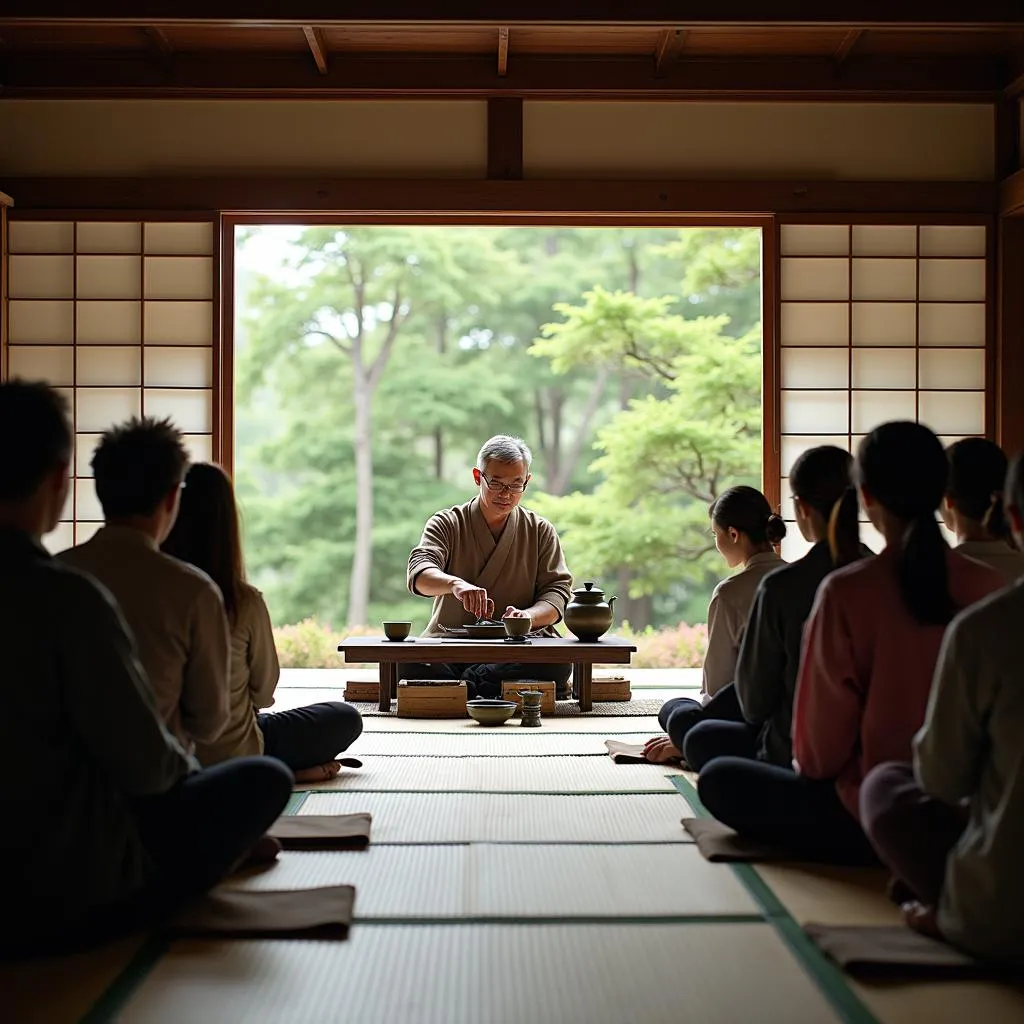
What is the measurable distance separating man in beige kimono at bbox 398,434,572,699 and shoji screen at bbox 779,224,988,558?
4.82 feet

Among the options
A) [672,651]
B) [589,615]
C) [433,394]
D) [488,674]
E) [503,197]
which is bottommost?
[672,651]

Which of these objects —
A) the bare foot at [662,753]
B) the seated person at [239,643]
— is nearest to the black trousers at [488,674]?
the bare foot at [662,753]

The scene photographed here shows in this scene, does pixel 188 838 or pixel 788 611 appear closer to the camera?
pixel 188 838

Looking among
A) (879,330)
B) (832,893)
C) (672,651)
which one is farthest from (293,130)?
(832,893)

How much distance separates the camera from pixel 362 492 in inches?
446

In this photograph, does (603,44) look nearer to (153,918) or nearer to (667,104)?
(667,104)

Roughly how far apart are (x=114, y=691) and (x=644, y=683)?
4194 mm

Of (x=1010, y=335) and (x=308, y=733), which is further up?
(x=1010, y=335)

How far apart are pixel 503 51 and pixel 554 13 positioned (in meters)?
0.70

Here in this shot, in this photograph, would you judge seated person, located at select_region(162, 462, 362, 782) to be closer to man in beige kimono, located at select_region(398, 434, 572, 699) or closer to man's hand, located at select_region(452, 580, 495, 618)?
man's hand, located at select_region(452, 580, 495, 618)

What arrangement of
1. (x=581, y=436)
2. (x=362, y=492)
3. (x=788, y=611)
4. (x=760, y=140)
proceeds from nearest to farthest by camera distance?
1. (x=788, y=611)
2. (x=760, y=140)
3. (x=362, y=492)
4. (x=581, y=436)

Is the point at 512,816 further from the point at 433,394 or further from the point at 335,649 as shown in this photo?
the point at 433,394

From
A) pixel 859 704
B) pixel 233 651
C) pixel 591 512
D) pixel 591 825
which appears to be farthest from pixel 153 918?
pixel 591 512

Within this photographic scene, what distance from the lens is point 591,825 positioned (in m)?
2.97
